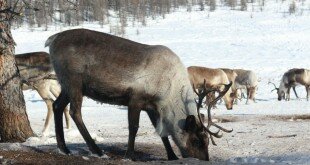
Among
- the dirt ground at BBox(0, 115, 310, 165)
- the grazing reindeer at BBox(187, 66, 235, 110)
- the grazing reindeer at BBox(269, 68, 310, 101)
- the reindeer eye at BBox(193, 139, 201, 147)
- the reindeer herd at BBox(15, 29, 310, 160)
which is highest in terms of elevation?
the reindeer herd at BBox(15, 29, 310, 160)

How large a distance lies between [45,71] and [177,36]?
46.7m

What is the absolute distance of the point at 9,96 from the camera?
371 inches

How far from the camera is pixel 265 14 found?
72.1 metres

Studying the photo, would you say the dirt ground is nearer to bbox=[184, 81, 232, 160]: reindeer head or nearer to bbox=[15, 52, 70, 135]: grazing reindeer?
bbox=[184, 81, 232, 160]: reindeer head

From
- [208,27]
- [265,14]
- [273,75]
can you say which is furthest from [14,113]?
[265,14]

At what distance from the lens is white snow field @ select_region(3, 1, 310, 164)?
9336mm

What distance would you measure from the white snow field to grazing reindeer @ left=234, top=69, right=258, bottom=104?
Result: 0.97 m

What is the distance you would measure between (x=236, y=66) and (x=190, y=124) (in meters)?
35.8

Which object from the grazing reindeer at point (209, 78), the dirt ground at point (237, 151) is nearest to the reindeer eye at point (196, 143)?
the dirt ground at point (237, 151)

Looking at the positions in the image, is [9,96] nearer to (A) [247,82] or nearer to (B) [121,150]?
(B) [121,150]

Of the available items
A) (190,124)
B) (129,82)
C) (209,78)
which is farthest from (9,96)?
(209,78)

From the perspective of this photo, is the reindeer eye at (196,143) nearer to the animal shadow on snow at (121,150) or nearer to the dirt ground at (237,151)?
the dirt ground at (237,151)

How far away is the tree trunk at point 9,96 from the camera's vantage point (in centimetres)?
941

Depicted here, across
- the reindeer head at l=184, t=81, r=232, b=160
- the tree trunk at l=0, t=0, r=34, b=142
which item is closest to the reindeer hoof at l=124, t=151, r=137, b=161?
the reindeer head at l=184, t=81, r=232, b=160
